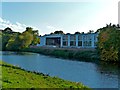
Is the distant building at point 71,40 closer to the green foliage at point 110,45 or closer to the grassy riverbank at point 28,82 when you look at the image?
the green foliage at point 110,45

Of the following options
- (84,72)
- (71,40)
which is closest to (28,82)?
(84,72)

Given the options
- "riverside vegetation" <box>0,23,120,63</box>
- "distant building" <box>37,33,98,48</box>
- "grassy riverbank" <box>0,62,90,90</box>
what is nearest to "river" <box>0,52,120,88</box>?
"grassy riverbank" <box>0,62,90,90</box>

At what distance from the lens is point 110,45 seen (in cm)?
7250

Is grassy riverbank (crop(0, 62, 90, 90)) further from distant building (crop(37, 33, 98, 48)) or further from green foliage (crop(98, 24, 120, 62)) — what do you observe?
distant building (crop(37, 33, 98, 48))

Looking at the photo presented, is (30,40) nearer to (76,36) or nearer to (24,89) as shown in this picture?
(76,36)

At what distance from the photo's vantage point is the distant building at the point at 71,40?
430ft

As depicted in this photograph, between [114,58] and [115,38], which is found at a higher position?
[115,38]

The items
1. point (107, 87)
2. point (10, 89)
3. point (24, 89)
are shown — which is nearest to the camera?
point (10, 89)

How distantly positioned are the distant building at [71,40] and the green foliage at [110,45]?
47.8m

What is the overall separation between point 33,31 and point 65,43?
1023 inches

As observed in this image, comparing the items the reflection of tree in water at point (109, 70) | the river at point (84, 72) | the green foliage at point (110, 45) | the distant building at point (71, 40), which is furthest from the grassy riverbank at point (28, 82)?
the distant building at point (71, 40)

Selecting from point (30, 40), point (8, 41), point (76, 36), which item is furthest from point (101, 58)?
point (8, 41)

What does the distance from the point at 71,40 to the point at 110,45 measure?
71630 mm

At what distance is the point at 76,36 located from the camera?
140m
